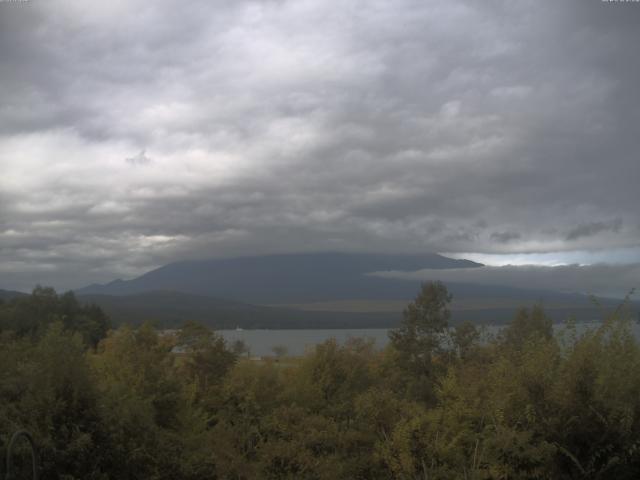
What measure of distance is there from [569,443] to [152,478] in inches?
276

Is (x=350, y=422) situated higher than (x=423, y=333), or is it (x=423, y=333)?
(x=423, y=333)

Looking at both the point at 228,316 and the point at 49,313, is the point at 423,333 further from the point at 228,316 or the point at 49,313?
the point at 228,316

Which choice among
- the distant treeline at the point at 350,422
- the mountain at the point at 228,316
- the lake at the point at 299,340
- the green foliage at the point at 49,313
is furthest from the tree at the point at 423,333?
the mountain at the point at 228,316

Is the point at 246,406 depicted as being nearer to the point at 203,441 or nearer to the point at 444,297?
the point at 203,441

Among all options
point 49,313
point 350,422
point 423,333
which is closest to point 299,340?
point 49,313

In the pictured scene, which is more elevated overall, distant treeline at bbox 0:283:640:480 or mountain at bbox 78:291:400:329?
distant treeline at bbox 0:283:640:480

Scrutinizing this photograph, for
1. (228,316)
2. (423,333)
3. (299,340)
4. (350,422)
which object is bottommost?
(228,316)

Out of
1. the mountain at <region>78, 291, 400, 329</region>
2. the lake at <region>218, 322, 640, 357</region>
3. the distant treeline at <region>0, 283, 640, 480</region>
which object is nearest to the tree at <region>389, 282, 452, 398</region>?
the lake at <region>218, 322, 640, 357</region>

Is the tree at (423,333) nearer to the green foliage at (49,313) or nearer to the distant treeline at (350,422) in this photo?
the distant treeline at (350,422)

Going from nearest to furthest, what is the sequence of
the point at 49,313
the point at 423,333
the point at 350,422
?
1. the point at 350,422
2. the point at 423,333
3. the point at 49,313

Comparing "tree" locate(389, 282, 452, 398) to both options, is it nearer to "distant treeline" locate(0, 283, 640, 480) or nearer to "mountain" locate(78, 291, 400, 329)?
"distant treeline" locate(0, 283, 640, 480)

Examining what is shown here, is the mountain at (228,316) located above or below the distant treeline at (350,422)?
below

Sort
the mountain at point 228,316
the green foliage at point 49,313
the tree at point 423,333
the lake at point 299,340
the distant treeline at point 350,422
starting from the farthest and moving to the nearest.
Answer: the mountain at point 228,316 → the green foliage at point 49,313 → the tree at point 423,333 → the lake at point 299,340 → the distant treeline at point 350,422

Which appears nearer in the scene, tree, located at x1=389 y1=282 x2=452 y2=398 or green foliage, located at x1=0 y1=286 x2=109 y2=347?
tree, located at x1=389 y1=282 x2=452 y2=398
